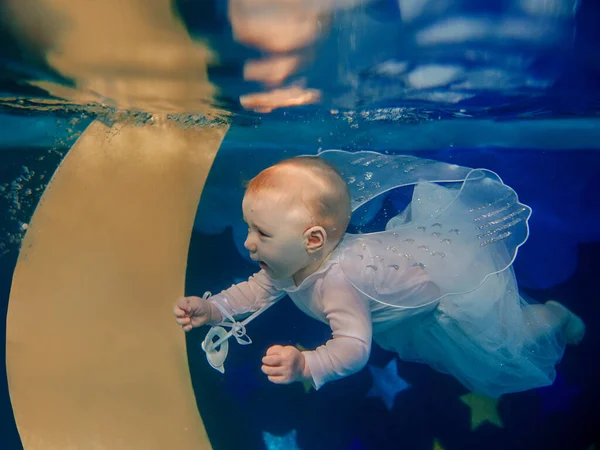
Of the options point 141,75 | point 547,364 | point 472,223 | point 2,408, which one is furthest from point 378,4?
point 2,408

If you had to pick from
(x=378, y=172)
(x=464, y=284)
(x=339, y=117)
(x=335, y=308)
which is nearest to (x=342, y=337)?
(x=335, y=308)

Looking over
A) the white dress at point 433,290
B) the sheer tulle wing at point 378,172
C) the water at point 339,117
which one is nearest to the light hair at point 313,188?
the white dress at point 433,290

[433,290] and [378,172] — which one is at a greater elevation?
[378,172]

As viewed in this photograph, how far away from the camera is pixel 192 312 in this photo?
1772 mm

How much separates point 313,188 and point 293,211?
0.10 meters

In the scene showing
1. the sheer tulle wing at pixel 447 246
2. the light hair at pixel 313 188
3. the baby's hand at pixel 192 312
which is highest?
the light hair at pixel 313 188

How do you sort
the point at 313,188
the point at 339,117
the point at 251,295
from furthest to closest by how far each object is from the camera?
1. the point at 339,117
2. the point at 251,295
3. the point at 313,188

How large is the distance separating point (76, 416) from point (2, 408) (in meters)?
0.33

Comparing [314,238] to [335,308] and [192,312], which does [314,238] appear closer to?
[335,308]

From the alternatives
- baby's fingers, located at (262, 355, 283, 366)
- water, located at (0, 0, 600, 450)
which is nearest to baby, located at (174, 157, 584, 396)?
baby's fingers, located at (262, 355, 283, 366)

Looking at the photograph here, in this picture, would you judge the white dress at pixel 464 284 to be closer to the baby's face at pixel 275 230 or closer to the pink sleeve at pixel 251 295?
the baby's face at pixel 275 230

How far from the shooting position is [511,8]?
67.1 inches

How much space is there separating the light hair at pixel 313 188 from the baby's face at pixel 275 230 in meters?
0.03

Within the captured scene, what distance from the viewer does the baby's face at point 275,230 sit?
5.07ft
